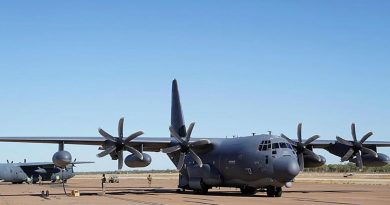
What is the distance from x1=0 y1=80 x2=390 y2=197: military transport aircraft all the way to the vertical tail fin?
45 cm

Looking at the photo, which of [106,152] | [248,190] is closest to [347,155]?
[248,190]

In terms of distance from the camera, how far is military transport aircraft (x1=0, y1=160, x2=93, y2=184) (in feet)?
253

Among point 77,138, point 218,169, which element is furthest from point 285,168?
point 77,138

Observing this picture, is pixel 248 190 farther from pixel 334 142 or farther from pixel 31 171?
pixel 31 171

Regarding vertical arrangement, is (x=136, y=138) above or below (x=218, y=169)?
above

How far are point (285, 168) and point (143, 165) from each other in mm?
10394

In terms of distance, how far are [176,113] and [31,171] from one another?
44.7 m

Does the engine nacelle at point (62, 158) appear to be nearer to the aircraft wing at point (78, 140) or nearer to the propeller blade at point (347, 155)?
the aircraft wing at point (78, 140)

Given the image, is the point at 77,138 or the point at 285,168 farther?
the point at 77,138

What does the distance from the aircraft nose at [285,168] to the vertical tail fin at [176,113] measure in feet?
44.9

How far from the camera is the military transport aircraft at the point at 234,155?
103 ft

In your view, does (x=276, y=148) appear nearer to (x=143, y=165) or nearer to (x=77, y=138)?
(x=143, y=165)

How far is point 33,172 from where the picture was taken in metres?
79.3

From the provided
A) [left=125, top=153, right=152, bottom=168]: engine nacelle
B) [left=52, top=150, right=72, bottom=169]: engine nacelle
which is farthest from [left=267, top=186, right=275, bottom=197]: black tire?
[left=52, top=150, right=72, bottom=169]: engine nacelle
